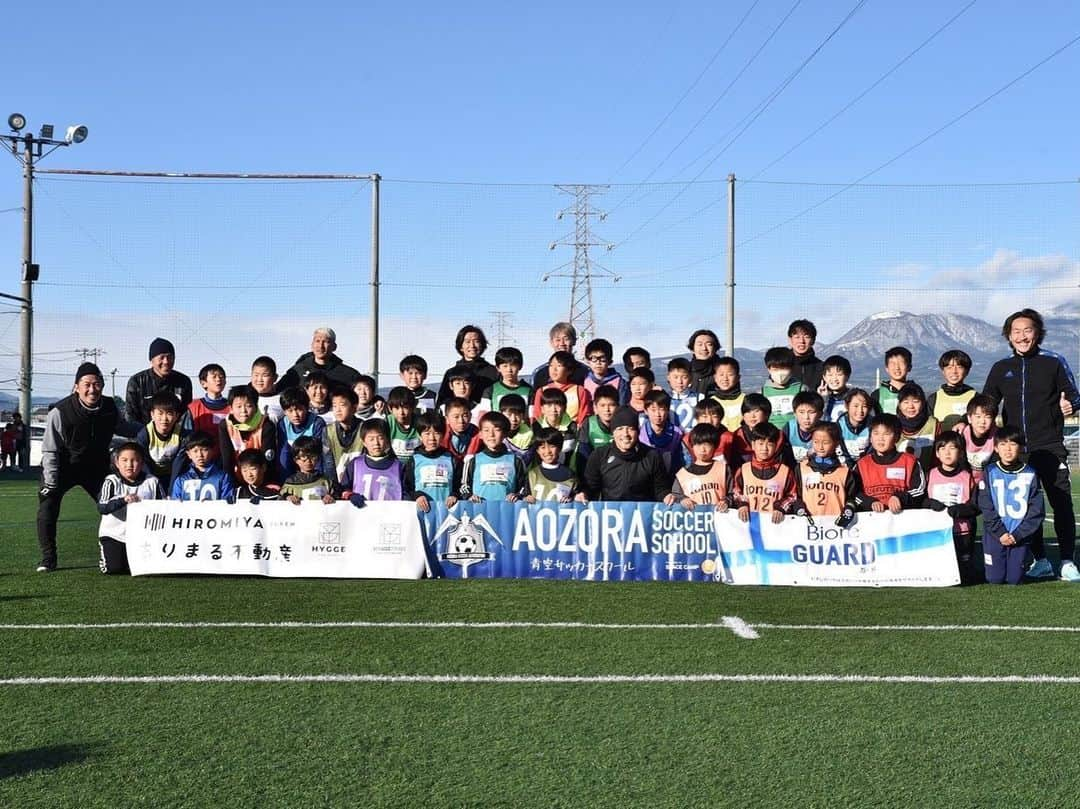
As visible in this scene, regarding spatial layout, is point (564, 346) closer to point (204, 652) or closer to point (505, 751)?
point (204, 652)

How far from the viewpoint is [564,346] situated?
9.62 meters

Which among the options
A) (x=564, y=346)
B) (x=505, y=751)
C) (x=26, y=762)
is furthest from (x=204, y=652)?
(x=564, y=346)

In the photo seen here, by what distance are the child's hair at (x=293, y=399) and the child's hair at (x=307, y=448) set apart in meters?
0.34

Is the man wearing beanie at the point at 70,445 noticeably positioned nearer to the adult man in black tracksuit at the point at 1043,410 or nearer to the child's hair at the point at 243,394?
the child's hair at the point at 243,394

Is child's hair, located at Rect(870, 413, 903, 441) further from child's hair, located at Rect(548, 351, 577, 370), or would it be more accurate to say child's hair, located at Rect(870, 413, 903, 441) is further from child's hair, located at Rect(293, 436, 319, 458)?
child's hair, located at Rect(293, 436, 319, 458)

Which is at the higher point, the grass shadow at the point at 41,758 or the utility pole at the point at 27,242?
the utility pole at the point at 27,242

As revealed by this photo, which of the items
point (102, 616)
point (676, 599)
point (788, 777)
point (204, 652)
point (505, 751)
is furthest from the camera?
point (676, 599)

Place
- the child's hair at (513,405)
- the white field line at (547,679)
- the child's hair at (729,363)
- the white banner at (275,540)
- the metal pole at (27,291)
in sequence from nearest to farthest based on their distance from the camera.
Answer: the white field line at (547,679) < the white banner at (275,540) < the child's hair at (513,405) < the child's hair at (729,363) < the metal pole at (27,291)

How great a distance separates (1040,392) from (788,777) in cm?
588

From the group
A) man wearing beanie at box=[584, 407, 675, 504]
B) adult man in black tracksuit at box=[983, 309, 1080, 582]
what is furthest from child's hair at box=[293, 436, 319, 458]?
adult man in black tracksuit at box=[983, 309, 1080, 582]

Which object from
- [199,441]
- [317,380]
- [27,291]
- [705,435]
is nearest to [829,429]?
[705,435]

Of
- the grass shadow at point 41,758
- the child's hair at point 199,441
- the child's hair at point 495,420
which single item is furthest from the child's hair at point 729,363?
the grass shadow at point 41,758

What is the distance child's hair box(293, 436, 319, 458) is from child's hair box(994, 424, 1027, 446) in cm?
527

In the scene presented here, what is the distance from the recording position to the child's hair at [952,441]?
27.4 feet
